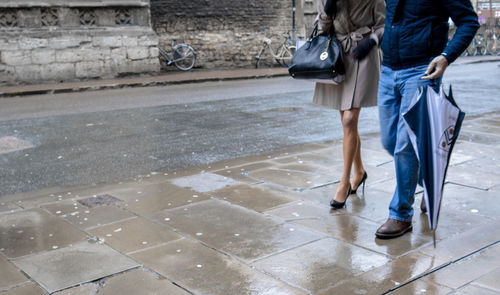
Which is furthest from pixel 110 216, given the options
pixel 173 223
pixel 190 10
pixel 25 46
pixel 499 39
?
pixel 499 39

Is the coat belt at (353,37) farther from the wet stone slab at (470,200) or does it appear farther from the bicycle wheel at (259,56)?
the bicycle wheel at (259,56)

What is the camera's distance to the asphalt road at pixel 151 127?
22.0ft

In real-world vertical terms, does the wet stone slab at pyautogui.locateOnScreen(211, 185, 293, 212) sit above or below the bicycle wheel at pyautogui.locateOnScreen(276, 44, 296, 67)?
above

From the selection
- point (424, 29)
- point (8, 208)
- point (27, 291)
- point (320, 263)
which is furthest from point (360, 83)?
point (8, 208)

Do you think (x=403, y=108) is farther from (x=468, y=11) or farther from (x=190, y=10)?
(x=190, y=10)

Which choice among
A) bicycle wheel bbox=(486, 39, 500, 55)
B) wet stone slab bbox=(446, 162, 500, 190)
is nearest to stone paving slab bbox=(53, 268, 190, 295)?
wet stone slab bbox=(446, 162, 500, 190)

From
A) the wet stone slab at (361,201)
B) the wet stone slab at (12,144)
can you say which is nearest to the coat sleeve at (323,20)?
the wet stone slab at (361,201)

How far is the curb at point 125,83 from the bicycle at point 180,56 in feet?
2.58

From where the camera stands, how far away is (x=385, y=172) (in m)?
5.87

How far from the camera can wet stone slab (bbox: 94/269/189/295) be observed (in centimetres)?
326

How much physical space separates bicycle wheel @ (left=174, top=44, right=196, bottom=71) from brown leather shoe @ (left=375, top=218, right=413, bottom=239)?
1650 centimetres

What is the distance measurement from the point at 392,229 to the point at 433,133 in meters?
0.74

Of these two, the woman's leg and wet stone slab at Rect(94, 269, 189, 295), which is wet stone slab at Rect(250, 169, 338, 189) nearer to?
the woman's leg

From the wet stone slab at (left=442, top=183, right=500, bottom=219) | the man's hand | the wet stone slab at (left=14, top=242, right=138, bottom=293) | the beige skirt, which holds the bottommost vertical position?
the wet stone slab at (left=442, top=183, right=500, bottom=219)
